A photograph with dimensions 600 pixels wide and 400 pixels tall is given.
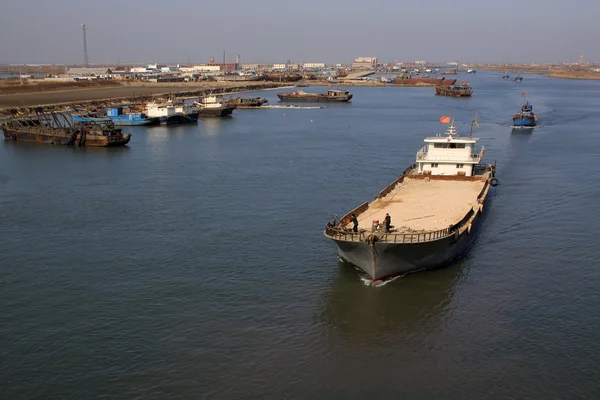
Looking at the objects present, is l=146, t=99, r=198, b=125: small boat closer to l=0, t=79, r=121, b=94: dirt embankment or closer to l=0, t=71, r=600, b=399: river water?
l=0, t=71, r=600, b=399: river water

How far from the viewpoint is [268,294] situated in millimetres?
26688

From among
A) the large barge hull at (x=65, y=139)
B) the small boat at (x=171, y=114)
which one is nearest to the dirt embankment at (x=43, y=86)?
the small boat at (x=171, y=114)

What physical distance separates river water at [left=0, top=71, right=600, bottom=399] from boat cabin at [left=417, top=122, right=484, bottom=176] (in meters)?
Result: 3.89

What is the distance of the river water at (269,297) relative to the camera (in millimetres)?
20234

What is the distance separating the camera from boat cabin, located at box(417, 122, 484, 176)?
137 feet

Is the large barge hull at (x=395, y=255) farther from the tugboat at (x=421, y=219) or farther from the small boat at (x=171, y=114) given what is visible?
the small boat at (x=171, y=114)

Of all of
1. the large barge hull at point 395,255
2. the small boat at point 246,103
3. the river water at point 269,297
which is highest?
the small boat at point 246,103

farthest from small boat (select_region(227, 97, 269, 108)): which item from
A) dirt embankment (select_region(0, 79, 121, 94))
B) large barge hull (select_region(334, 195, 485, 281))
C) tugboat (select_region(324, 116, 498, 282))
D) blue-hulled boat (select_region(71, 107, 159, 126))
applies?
large barge hull (select_region(334, 195, 485, 281))

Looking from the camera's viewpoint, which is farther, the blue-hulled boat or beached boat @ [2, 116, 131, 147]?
the blue-hulled boat

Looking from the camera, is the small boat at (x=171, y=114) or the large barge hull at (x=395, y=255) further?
the small boat at (x=171, y=114)

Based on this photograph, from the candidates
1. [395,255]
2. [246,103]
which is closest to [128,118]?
[246,103]

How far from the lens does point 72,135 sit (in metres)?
72.1

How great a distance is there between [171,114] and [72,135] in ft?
86.4

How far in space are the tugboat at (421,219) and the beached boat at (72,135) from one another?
43631 millimetres
